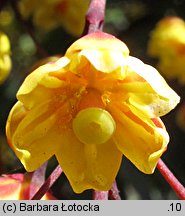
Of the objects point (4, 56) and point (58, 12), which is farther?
point (58, 12)

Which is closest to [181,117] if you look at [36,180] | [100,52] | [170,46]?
[170,46]

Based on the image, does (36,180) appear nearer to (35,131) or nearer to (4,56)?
(35,131)

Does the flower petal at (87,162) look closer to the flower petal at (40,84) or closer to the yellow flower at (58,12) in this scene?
the flower petal at (40,84)

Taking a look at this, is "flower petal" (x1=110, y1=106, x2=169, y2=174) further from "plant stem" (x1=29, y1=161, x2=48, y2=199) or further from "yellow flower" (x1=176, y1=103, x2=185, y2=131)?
"yellow flower" (x1=176, y1=103, x2=185, y2=131)

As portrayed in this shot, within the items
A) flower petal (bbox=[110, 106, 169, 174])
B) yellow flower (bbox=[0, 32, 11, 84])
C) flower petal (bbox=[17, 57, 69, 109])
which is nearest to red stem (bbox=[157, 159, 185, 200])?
flower petal (bbox=[110, 106, 169, 174])

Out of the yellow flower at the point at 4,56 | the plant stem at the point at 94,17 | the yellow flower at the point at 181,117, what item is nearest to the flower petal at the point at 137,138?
the plant stem at the point at 94,17

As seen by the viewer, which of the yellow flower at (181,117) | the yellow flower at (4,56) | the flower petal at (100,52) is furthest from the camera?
the yellow flower at (181,117)
